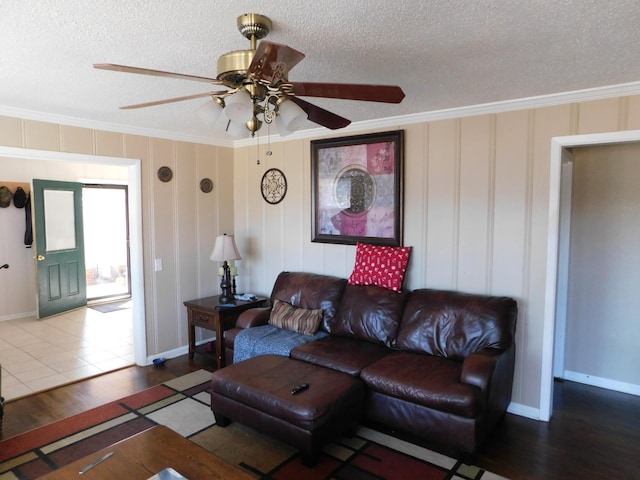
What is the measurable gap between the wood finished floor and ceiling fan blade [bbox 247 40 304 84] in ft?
8.38

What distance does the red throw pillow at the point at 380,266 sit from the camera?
12.1ft

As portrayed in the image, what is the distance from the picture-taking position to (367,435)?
9.65 feet

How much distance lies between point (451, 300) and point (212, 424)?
2041 mm

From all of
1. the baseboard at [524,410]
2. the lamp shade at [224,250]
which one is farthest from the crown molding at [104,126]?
the baseboard at [524,410]

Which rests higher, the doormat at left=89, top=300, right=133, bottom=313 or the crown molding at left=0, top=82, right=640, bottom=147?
the crown molding at left=0, top=82, right=640, bottom=147

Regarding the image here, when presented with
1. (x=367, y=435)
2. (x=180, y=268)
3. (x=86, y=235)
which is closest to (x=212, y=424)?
(x=367, y=435)

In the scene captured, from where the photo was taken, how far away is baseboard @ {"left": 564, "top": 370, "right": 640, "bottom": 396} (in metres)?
3.65

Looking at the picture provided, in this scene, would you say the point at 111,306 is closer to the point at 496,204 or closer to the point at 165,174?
the point at 165,174

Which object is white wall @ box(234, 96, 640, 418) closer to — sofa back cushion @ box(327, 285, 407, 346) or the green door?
sofa back cushion @ box(327, 285, 407, 346)

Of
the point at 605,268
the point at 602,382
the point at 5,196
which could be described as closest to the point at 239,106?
the point at 605,268

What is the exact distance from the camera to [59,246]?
630 cm

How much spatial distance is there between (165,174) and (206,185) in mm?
522

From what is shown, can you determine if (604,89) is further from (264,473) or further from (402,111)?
(264,473)

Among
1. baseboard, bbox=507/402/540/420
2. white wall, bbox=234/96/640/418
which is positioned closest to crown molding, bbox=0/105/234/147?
white wall, bbox=234/96/640/418
